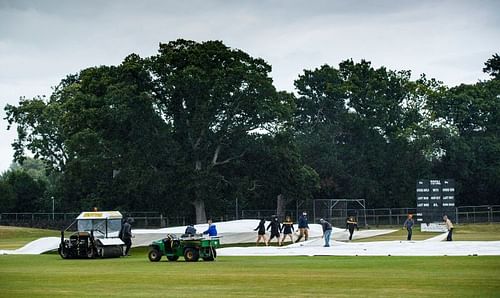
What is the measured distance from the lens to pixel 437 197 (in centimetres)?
7094

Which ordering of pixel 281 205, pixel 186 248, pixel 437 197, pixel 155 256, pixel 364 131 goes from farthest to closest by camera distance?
pixel 364 131, pixel 281 205, pixel 437 197, pixel 155 256, pixel 186 248

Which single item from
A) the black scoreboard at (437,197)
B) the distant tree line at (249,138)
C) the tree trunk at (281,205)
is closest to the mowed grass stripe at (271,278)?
the black scoreboard at (437,197)

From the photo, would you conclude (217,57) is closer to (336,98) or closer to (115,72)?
(115,72)

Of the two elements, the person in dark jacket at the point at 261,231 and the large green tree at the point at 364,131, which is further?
the large green tree at the point at 364,131

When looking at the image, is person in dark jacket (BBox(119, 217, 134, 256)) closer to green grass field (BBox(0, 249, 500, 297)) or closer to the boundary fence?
green grass field (BBox(0, 249, 500, 297))

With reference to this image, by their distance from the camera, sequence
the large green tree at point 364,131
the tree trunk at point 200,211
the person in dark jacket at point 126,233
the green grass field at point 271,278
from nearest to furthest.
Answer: the green grass field at point 271,278 → the person in dark jacket at point 126,233 → the tree trunk at point 200,211 → the large green tree at point 364,131

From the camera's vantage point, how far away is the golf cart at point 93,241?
141 ft

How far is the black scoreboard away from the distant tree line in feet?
59.6

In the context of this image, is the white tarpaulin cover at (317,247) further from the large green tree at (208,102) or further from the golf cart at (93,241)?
the large green tree at (208,102)

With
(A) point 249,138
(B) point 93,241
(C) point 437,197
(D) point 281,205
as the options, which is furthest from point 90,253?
(D) point 281,205

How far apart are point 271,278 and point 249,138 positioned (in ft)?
199

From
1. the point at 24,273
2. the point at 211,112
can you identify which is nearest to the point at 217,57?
the point at 211,112

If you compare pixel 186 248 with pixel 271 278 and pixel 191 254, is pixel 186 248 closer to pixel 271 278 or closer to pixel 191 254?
pixel 191 254

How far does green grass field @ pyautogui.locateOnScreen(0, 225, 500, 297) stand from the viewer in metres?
21.6
